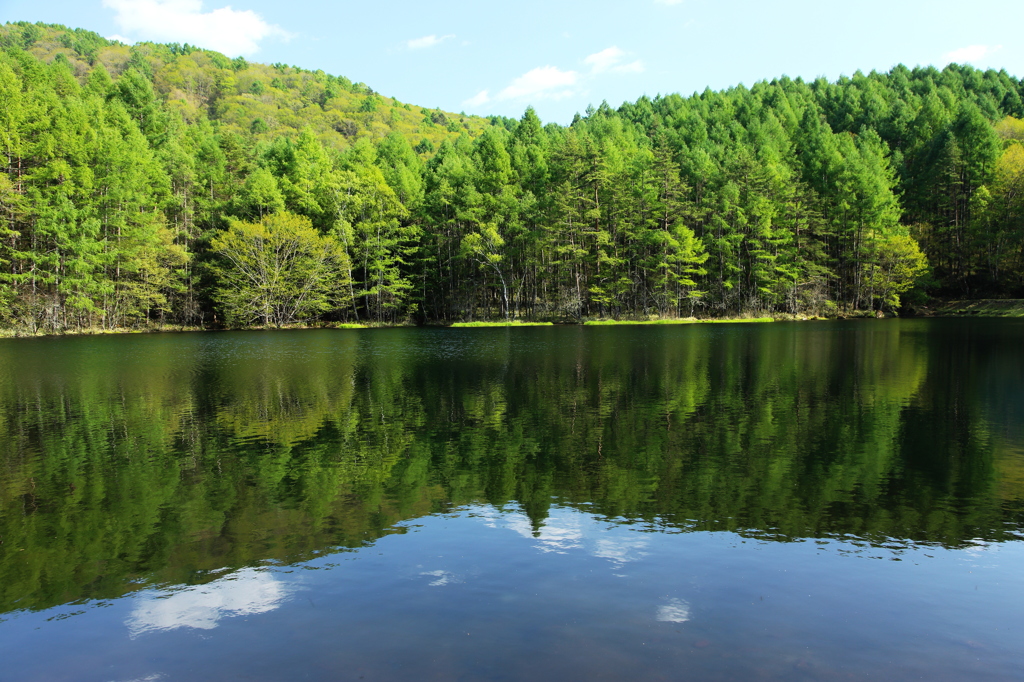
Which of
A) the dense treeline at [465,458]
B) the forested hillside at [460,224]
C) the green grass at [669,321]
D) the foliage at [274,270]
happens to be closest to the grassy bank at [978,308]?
the forested hillside at [460,224]

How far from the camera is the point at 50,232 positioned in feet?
161

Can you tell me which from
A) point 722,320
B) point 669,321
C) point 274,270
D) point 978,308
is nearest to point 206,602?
point 274,270

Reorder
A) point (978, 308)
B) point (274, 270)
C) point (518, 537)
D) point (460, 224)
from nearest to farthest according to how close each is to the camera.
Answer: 1. point (518, 537)
2. point (274, 270)
3. point (978, 308)
4. point (460, 224)

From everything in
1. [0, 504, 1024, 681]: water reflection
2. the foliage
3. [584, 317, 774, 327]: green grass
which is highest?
the foliage

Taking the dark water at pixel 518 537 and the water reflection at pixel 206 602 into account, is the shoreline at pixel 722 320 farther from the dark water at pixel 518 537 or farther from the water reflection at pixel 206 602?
the water reflection at pixel 206 602

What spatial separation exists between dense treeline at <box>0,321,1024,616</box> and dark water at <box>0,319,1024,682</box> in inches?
2.5

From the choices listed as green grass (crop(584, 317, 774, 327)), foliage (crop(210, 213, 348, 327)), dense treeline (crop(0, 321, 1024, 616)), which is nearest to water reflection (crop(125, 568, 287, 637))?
dense treeline (crop(0, 321, 1024, 616))

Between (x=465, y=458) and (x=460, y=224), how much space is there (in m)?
61.4

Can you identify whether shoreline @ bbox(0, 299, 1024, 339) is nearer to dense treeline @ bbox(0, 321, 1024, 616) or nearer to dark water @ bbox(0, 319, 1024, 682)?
dense treeline @ bbox(0, 321, 1024, 616)

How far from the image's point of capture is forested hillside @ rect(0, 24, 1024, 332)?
5234 cm

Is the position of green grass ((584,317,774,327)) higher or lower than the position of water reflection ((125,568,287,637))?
higher

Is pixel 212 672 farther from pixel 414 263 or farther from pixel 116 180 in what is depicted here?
pixel 414 263

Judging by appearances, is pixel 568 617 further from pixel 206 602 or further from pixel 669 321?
pixel 669 321

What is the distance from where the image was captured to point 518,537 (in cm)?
749
